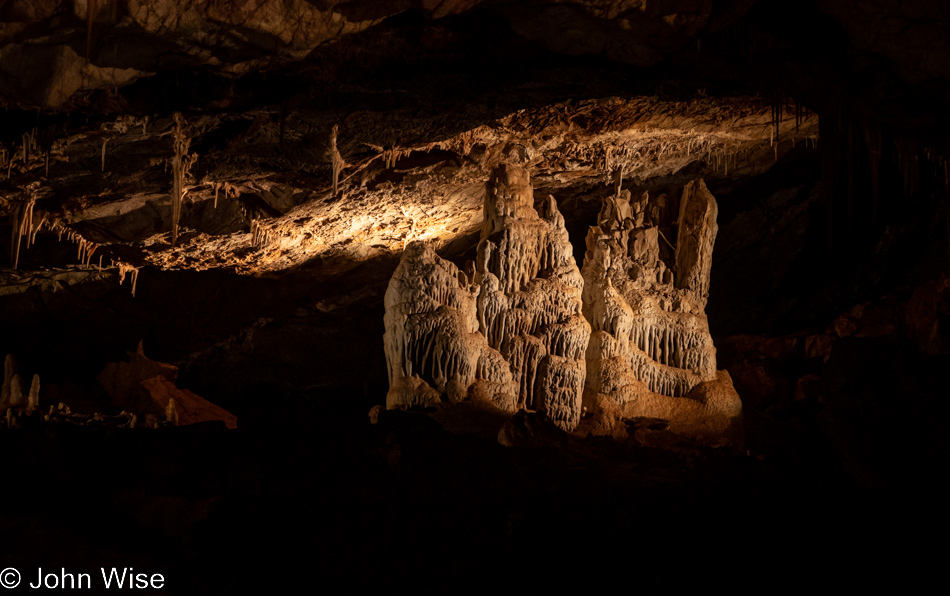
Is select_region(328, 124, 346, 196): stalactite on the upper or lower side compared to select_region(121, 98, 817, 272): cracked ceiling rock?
lower

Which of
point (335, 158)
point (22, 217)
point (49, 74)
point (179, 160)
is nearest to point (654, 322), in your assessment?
point (335, 158)

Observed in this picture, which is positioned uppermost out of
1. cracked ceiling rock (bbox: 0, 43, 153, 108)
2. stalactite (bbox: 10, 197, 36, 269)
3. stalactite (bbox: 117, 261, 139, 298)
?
stalactite (bbox: 117, 261, 139, 298)

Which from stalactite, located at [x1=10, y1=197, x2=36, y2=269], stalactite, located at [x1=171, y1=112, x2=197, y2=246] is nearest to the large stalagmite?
stalactite, located at [x1=171, y1=112, x2=197, y2=246]

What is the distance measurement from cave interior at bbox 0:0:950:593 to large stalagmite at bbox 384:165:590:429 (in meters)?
0.54

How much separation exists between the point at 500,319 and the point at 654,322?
3.05 metres

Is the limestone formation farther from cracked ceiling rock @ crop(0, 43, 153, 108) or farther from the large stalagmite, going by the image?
cracked ceiling rock @ crop(0, 43, 153, 108)

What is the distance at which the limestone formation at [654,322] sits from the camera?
41.0 feet

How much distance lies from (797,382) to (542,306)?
6631 mm

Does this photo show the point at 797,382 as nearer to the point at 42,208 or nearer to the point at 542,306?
the point at 542,306

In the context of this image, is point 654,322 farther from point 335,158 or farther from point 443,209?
point 335,158

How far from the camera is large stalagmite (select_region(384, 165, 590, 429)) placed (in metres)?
11.1

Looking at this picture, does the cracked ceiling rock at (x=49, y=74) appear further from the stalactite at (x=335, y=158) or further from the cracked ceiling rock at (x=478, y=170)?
the cracked ceiling rock at (x=478, y=170)

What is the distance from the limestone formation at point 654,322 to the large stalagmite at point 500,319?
68cm

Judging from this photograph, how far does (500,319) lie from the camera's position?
12.0 meters
